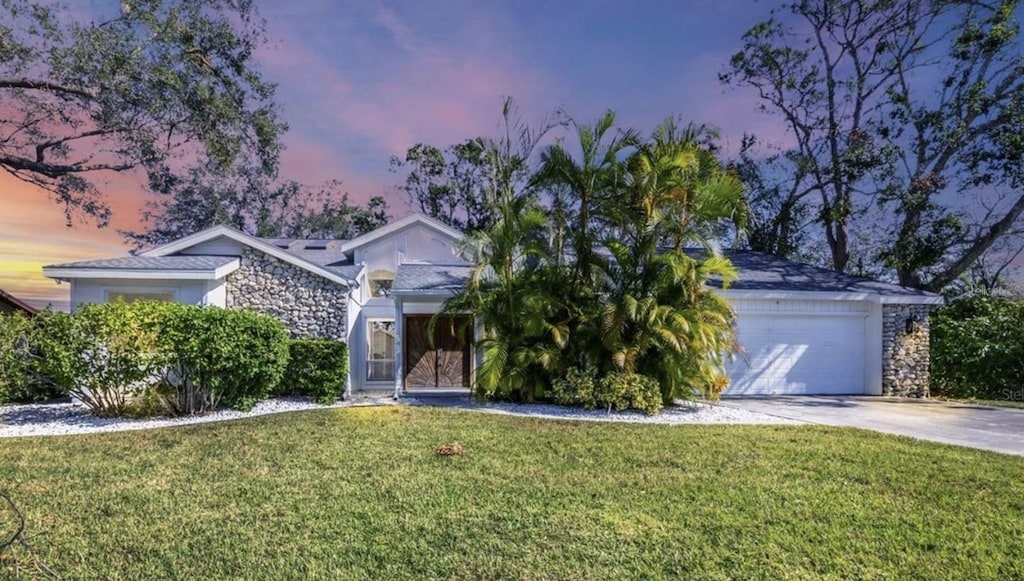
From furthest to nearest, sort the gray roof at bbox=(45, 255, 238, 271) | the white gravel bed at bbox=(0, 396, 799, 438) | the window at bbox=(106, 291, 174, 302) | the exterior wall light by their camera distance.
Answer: the exterior wall light, the window at bbox=(106, 291, 174, 302), the gray roof at bbox=(45, 255, 238, 271), the white gravel bed at bbox=(0, 396, 799, 438)

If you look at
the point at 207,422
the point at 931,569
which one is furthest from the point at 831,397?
the point at 207,422

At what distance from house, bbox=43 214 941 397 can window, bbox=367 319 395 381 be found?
0.09 ft

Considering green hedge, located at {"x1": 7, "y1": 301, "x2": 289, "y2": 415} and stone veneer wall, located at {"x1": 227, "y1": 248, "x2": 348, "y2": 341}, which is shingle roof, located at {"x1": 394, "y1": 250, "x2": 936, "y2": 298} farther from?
green hedge, located at {"x1": 7, "y1": 301, "x2": 289, "y2": 415}

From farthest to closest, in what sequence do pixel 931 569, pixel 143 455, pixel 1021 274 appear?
pixel 1021 274 < pixel 143 455 < pixel 931 569

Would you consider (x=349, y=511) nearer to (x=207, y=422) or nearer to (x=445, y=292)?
(x=207, y=422)

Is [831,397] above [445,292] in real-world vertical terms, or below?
below

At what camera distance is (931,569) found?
4078mm

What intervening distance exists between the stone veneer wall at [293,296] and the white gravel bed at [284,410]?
7.71 ft

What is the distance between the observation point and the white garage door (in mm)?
14188

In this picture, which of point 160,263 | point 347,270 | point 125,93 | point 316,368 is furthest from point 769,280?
point 125,93

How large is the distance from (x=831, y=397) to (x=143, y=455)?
14.6 m

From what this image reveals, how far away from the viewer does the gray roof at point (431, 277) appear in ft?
44.0

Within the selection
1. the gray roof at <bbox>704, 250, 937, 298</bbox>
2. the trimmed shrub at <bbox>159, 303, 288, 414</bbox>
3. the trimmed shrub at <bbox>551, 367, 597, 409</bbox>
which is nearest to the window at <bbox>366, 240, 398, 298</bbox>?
the trimmed shrub at <bbox>159, 303, 288, 414</bbox>

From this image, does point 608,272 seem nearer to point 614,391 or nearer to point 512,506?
point 614,391
